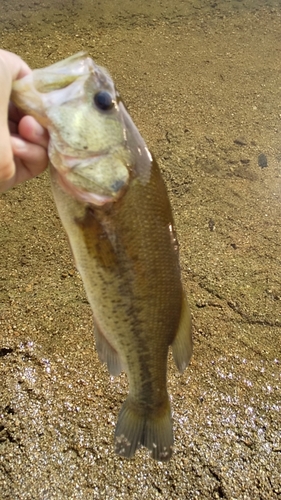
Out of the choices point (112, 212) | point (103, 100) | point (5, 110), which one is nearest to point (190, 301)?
point (112, 212)

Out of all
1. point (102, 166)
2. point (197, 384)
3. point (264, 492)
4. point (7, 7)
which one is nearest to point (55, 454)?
point (197, 384)

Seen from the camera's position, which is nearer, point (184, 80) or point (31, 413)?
point (31, 413)

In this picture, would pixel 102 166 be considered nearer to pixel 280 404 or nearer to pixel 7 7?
pixel 280 404

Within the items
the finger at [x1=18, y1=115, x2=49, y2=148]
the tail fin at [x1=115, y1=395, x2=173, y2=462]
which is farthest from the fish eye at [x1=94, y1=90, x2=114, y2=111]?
the tail fin at [x1=115, y1=395, x2=173, y2=462]

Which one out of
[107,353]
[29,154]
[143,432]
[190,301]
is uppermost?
[29,154]

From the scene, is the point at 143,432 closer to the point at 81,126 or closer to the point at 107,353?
the point at 107,353

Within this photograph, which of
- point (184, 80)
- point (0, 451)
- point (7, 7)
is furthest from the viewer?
point (7, 7)

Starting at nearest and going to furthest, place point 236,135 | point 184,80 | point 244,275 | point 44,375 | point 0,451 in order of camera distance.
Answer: point 0,451 → point 44,375 → point 244,275 → point 236,135 → point 184,80
